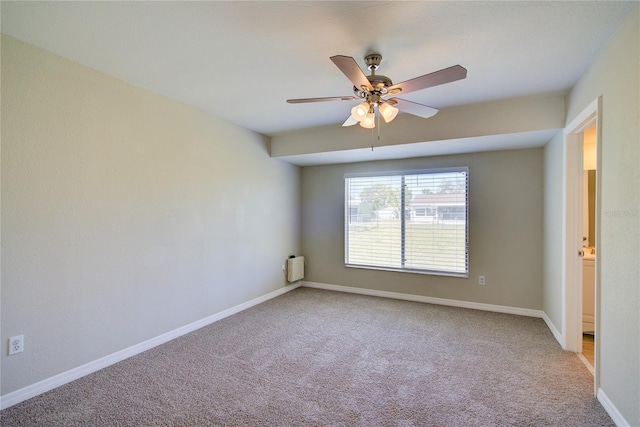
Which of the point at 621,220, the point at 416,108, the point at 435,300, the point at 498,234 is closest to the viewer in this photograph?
the point at 621,220

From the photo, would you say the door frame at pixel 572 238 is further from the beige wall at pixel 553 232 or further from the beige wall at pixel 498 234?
the beige wall at pixel 498 234

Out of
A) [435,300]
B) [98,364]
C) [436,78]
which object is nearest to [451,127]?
[436,78]

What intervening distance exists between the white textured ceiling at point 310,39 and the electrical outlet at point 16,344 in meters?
2.02

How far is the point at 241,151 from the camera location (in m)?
3.99

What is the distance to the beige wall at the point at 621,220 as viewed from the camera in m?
Result: 1.64

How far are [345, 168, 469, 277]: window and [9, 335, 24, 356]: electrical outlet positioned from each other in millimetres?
3833

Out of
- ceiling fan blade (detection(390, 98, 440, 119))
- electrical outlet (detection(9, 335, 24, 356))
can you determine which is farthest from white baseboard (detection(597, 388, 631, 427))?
electrical outlet (detection(9, 335, 24, 356))

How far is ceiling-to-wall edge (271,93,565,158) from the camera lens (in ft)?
9.80

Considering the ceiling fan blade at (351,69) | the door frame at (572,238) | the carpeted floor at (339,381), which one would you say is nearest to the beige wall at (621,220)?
the carpeted floor at (339,381)

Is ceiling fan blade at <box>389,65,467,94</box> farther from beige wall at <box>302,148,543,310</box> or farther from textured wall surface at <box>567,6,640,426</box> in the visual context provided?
beige wall at <box>302,148,543,310</box>

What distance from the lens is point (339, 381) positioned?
2.31 metres

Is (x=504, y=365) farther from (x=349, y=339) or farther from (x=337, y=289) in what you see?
(x=337, y=289)

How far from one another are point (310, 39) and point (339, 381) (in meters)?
2.47

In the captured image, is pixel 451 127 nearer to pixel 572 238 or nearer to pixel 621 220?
pixel 572 238
